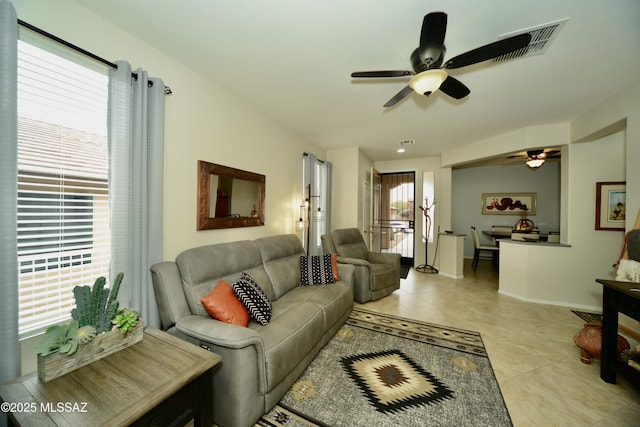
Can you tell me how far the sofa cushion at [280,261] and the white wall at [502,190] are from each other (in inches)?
229

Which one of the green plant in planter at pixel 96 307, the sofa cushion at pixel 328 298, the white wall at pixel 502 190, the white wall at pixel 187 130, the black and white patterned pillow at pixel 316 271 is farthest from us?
the white wall at pixel 502 190

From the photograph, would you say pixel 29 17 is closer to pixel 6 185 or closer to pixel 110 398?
pixel 6 185

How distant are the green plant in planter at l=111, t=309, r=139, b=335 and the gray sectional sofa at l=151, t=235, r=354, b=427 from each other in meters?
0.26

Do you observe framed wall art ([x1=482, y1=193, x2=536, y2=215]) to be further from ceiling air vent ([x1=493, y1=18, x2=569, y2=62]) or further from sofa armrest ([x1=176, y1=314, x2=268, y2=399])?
sofa armrest ([x1=176, y1=314, x2=268, y2=399])

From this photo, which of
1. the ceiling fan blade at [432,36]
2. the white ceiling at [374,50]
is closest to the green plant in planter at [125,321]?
the white ceiling at [374,50]

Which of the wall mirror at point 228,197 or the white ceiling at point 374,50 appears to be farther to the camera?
the wall mirror at point 228,197

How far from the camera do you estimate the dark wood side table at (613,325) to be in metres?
1.62

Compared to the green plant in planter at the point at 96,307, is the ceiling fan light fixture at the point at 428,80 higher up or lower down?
higher up

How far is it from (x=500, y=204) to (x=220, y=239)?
23.2 ft

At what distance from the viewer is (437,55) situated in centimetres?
154

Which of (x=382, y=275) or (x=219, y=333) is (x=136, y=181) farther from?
(x=382, y=275)

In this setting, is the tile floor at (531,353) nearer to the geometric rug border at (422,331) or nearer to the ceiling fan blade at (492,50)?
the geometric rug border at (422,331)

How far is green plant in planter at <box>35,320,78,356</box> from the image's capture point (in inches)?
41.1

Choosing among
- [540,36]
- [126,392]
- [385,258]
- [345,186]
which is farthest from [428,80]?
[345,186]
